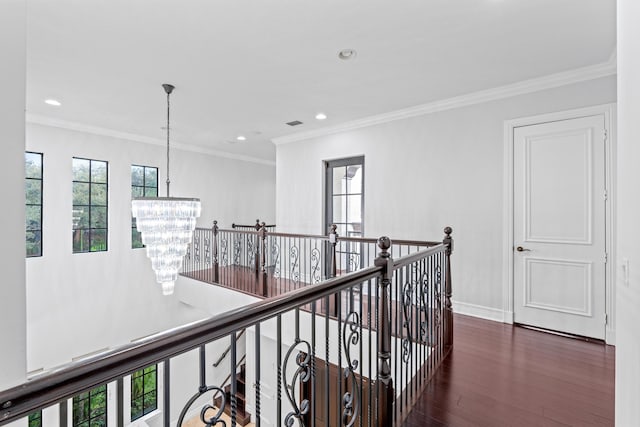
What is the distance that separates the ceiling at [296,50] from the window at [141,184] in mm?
1776

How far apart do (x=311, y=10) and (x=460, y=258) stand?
325 cm

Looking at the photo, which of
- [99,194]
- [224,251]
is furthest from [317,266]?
[99,194]

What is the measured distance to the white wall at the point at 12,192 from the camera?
1.38 meters

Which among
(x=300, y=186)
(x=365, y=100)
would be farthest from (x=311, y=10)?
(x=300, y=186)

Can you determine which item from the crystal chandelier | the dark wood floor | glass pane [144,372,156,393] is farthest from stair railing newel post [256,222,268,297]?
glass pane [144,372,156,393]

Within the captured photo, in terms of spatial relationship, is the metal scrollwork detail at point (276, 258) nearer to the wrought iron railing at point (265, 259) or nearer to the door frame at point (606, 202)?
the wrought iron railing at point (265, 259)

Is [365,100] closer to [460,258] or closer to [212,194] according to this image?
[460,258]

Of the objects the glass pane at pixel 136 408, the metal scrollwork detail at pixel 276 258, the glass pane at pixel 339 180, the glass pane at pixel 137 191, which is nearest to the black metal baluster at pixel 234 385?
the glass pane at pixel 339 180

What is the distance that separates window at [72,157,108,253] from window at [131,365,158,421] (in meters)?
2.69

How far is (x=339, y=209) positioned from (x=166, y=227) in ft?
8.94

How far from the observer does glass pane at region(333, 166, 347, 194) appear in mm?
5293

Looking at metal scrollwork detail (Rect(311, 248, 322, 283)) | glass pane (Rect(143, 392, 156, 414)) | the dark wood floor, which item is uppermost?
metal scrollwork detail (Rect(311, 248, 322, 283))

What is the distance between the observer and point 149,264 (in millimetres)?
6039

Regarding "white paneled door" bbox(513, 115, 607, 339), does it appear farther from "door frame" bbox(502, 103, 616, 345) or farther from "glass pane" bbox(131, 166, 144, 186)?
"glass pane" bbox(131, 166, 144, 186)
